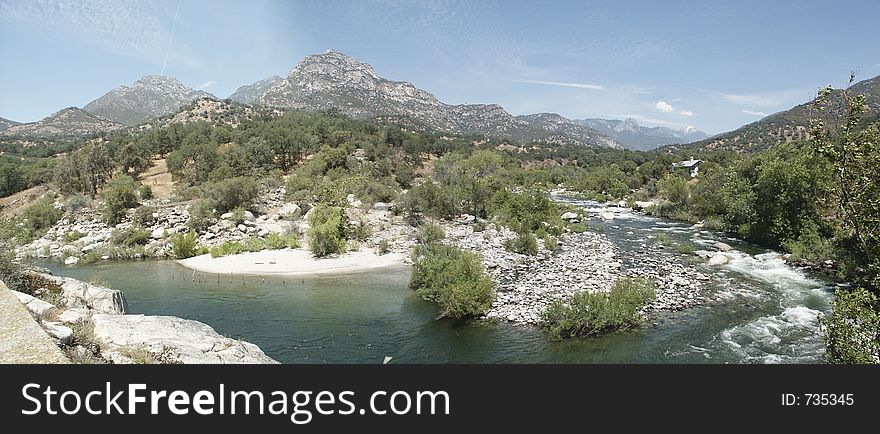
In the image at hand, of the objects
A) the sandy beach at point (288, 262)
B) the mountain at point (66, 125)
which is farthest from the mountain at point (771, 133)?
the mountain at point (66, 125)

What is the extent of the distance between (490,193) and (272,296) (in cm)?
2829

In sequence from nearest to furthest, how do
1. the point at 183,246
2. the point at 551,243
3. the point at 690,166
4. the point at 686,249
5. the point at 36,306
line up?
the point at 36,306 < the point at 686,249 < the point at 551,243 < the point at 183,246 < the point at 690,166

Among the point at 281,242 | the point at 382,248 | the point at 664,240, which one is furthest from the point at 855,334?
the point at 281,242

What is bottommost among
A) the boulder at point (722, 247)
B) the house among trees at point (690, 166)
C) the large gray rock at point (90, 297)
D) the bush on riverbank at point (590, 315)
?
Answer: the bush on riverbank at point (590, 315)


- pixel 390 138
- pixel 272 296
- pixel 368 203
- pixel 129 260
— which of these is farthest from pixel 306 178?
pixel 390 138

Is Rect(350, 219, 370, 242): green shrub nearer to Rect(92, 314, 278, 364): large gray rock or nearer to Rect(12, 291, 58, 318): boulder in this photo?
Rect(92, 314, 278, 364): large gray rock

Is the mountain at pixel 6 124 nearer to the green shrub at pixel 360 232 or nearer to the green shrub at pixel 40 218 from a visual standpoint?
the green shrub at pixel 40 218

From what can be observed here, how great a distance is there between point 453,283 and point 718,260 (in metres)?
17.1

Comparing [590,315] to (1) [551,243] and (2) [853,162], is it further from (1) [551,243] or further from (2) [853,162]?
(1) [551,243]

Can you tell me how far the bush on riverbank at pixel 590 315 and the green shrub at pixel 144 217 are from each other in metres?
36.3

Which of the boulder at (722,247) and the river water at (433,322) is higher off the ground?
the boulder at (722,247)

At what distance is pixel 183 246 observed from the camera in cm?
3197

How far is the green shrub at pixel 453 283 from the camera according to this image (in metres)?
17.4
